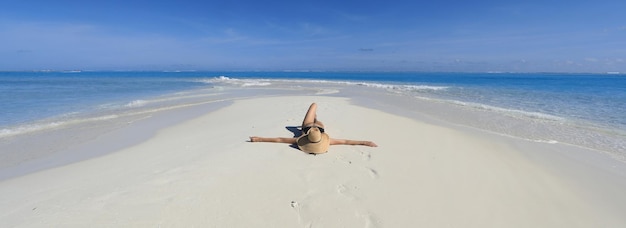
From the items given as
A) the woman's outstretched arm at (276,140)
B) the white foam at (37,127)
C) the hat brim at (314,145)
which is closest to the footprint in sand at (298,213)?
the hat brim at (314,145)

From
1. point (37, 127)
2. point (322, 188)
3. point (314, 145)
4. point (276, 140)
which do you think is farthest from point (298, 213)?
point (37, 127)

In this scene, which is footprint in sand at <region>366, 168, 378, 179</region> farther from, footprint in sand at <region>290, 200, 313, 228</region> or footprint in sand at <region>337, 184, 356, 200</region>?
footprint in sand at <region>290, 200, 313, 228</region>

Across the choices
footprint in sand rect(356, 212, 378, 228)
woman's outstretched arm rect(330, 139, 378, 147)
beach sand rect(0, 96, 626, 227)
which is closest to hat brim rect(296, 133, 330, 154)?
beach sand rect(0, 96, 626, 227)

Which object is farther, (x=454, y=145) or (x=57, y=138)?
(x=57, y=138)

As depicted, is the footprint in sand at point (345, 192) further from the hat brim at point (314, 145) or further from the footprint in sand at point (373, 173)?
the hat brim at point (314, 145)

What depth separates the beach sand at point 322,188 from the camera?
11.3 ft

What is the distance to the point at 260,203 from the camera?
3.74m

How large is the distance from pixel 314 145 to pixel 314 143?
0.15 ft

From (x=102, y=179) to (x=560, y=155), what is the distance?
8721 mm

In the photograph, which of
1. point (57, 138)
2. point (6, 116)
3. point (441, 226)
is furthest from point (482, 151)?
point (6, 116)

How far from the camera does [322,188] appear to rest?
4.22 meters

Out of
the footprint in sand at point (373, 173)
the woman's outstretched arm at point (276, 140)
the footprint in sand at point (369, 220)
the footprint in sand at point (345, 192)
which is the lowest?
the footprint in sand at point (369, 220)

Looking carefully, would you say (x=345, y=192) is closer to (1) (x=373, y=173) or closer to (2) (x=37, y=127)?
(1) (x=373, y=173)

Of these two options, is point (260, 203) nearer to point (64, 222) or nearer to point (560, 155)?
point (64, 222)
